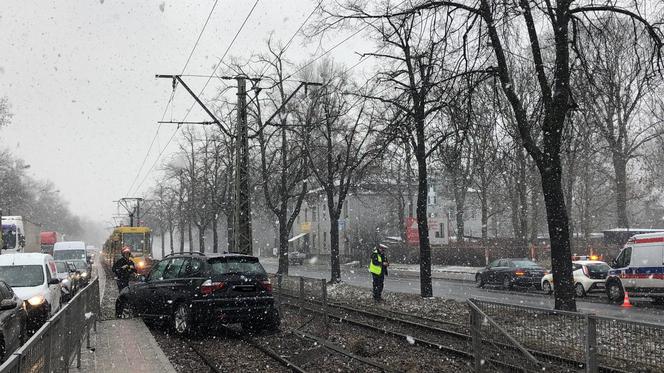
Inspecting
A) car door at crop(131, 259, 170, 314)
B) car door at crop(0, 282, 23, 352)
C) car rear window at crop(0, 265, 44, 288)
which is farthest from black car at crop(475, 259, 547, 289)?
car door at crop(0, 282, 23, 352)

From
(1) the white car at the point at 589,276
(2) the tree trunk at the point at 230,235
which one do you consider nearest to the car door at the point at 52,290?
(2) the tree trunk at the point at 230,235

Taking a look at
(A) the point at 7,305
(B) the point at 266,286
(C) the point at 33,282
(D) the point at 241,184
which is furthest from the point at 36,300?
(D) the point at 241,184

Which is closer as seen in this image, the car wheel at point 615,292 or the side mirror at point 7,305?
the side mirror at point 7,305

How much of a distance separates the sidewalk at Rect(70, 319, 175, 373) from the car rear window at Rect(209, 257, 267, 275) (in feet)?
5.87

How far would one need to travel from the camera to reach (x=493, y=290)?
28031mm

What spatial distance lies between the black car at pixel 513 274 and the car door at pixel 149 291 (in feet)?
57.8

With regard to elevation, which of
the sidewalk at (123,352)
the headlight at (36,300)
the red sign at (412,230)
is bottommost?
the sidewalk at (123,352)

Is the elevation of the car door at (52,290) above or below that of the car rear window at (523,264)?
above

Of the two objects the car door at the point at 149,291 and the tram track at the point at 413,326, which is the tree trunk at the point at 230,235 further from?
the car door at the point at 149,291

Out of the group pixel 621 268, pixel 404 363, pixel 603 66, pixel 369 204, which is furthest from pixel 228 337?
pixel 369 204

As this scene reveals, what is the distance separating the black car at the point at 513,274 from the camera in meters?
27.5

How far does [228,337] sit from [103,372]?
15.4 ft

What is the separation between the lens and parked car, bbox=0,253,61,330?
1333 cm

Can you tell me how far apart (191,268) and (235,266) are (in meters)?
0.91
